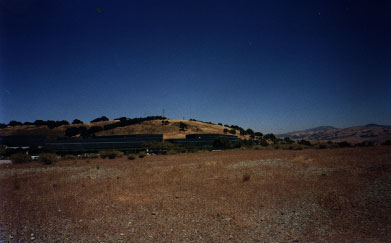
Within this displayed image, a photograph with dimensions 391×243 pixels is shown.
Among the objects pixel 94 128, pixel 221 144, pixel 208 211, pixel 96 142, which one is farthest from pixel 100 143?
pixel 208 211

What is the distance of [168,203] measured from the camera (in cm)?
807

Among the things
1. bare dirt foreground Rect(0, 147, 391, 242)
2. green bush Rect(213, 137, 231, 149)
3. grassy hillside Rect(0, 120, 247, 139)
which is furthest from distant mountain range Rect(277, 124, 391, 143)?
grassy hillside Rect(0, 120, 247, 139)

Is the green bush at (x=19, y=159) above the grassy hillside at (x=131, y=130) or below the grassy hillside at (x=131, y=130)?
below

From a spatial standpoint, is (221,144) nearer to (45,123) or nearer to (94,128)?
(94,128)

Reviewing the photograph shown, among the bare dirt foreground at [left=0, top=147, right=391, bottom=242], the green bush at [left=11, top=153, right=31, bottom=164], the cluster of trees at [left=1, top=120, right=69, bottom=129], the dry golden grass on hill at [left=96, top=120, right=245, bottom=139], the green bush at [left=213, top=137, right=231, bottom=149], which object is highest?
the cluster of trees at [left=1, top=120, right=69, bottom=129]

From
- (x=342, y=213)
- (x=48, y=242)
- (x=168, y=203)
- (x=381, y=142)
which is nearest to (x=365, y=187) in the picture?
(x=342, y=213)

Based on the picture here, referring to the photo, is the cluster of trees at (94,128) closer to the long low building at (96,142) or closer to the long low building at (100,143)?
the long low building at (96,142)

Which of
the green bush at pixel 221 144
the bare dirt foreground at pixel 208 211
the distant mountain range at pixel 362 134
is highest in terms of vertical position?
the distant mountain range at pixel 362 134

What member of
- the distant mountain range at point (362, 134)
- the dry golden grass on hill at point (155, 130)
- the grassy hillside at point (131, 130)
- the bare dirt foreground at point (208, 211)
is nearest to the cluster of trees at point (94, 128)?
the grassy hillside at point (131, 130)

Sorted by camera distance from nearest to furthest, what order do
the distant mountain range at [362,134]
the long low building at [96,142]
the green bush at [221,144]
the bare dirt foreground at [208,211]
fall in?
the bare dirt foreground at [208,211] < the distant mountain range at [362,134] < the green bush at [221,144] < the long low building at [96,142]

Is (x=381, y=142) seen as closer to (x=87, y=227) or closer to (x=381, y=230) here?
(x=381, y=230)

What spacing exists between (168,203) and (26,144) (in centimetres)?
6002

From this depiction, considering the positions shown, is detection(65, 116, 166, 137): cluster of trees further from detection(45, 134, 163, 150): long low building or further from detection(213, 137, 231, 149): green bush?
detection(213, 137, 231, 149): green bush

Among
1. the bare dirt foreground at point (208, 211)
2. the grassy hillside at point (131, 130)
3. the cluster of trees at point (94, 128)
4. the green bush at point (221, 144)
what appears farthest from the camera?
the cluster of trees at point (94, 128)
